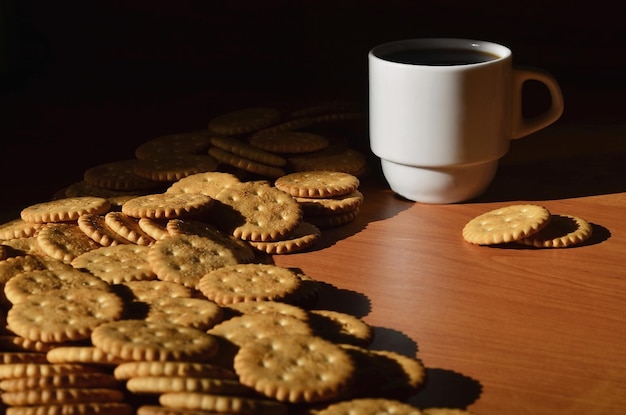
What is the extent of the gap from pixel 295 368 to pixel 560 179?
0.52 meters

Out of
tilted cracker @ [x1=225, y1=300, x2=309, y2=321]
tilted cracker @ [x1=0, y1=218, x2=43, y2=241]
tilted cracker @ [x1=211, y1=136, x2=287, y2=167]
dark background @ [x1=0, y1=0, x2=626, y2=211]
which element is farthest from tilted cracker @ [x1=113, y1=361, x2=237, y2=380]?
dark background @ [x1=0, y1=0, x2=626, y2=211]

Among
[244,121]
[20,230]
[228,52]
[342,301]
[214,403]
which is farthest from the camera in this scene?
[228,52]

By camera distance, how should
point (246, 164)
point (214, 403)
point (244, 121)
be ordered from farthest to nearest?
1. point (244, 121)
2. point (246, 164)
3. point (214, 403)

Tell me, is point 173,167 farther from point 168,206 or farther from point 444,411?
point 444,411

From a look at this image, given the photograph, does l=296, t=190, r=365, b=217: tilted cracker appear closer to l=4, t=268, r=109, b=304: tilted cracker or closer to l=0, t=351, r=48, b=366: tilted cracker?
l=4, t=268, r=109, b=304: tilted cracker

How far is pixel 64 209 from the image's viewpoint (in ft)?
3.14

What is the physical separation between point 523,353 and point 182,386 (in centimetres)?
26

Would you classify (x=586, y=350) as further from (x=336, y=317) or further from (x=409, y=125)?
(x=409, y=125)

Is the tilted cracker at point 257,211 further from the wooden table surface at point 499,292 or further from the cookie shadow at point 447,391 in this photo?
the cookie shadow at point 447,391

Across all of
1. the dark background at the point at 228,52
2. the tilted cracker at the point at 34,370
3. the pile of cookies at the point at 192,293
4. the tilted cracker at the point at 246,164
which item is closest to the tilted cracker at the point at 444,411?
the pile of cookies at the point at 192,293

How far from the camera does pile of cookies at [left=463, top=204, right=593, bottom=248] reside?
91cm

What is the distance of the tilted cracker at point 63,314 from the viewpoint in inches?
28.3

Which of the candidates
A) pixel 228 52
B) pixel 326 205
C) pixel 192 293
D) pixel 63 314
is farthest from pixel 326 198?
pixel 228 52

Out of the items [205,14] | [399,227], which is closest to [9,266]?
[399,227]
